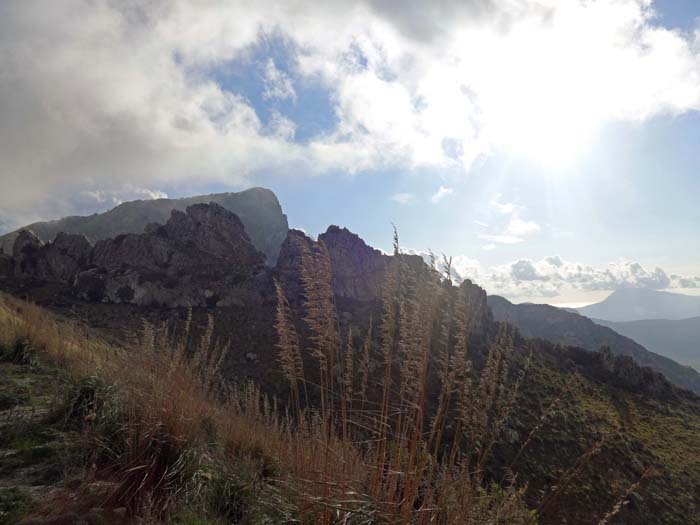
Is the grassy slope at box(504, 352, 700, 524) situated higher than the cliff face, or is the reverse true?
the cliff face

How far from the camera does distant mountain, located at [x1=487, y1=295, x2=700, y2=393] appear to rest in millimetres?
86250

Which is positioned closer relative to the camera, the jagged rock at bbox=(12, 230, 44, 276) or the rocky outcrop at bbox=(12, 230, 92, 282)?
the rocky outcrop at bbox=(12, 230, 92, 282)

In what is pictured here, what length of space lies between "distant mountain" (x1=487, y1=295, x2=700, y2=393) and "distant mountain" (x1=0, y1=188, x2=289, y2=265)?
240 feet

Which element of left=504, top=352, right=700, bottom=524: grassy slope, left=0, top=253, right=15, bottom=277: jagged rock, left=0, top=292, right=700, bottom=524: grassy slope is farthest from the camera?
left=0, top=253, right=15, bottom=277: jagged rock

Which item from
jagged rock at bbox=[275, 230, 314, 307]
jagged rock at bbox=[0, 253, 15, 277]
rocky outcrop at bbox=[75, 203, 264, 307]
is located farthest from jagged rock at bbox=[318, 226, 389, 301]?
jagged rock at bbox=[0, 253, 15, 277]

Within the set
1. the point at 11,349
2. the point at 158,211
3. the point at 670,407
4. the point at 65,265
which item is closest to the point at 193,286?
the point at 65,265

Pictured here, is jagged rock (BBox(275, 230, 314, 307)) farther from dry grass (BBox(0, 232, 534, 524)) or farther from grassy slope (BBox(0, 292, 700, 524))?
dry grass (BBox(0, 232, 534, 524))

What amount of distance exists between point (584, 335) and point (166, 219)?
131366 mm

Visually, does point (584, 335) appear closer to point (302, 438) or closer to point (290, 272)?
point (290, 272)

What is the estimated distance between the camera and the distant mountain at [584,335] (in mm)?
86250

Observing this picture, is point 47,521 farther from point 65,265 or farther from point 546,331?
point 546,331

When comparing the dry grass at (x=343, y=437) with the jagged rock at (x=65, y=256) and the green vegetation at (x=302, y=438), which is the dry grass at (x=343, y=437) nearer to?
the green vegetation at (x=302, y=438)

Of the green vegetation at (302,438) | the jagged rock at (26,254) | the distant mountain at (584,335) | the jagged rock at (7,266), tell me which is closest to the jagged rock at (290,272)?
the jagged rock at (26,254)

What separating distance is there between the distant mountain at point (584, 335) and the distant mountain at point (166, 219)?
73.1 m
